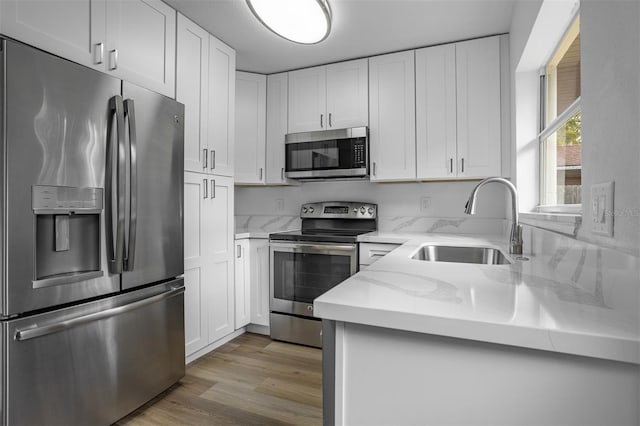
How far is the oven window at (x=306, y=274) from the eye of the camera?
270cm

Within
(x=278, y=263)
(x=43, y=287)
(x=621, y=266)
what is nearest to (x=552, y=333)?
(x=621, y=266)

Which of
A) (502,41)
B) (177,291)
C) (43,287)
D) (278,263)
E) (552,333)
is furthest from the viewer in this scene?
(278,263)

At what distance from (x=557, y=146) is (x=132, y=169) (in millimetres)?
2196

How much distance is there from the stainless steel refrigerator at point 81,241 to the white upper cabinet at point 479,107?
2.13 metres

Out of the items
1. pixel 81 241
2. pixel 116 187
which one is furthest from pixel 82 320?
pixel 116 187

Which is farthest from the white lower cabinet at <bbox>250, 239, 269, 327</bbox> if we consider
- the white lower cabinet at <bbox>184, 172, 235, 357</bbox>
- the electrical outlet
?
the electrical outlet

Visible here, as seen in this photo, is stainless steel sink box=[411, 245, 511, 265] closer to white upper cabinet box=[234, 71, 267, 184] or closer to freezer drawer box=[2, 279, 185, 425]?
freezer drawer box=[2, 279, 185, 425]

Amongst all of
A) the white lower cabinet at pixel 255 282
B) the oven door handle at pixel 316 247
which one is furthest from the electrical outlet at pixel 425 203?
the white lower cabinet at pixel 255 282

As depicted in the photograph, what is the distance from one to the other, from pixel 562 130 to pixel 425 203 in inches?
56.7

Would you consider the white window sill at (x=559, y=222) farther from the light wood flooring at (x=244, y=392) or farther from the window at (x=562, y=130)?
the light wood flooring at (x=244, y=392)

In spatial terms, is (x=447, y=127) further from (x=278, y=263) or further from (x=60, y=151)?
(x=60, y=151)

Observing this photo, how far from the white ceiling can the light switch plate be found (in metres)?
1.90

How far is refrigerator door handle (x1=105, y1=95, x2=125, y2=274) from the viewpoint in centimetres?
163

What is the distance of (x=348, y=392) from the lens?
816mm
